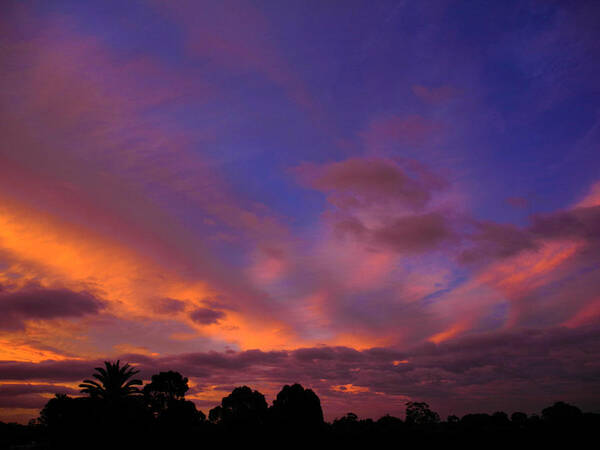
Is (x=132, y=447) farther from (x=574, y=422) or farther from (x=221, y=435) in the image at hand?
(x=574, y=422)

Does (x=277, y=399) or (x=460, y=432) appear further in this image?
(x=277, y=399)

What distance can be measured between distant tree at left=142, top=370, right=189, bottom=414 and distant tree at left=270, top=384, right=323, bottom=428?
22.2 metres

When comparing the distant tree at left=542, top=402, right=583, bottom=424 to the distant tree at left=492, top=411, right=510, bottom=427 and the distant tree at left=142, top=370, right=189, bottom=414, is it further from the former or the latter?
the distant tree at left=142, top=370, right=189, bottom=414

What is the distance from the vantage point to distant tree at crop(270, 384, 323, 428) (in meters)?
90.2

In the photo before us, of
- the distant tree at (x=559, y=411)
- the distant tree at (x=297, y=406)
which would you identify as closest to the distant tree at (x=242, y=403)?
the distant tree at (x=297, y=406)

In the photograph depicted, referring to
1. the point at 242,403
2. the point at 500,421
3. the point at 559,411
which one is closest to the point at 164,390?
the point at 242,403

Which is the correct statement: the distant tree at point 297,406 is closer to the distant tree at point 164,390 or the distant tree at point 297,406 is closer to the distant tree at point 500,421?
the distant tree at point 164,390

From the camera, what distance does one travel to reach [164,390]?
3597 inches

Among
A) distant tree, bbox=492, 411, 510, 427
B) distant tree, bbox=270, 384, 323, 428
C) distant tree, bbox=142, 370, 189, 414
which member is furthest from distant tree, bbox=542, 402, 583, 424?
distant tree, bbox=142, 370, 189, 414

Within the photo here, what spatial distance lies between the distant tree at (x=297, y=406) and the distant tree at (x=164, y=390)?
2217 cm

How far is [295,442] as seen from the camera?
182ft

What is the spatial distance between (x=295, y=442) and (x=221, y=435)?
10.4m

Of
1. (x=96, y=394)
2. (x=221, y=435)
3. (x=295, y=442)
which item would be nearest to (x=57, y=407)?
(x=96, y=394)

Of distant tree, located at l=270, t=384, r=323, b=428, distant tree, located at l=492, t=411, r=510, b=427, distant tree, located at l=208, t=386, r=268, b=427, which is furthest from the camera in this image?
distant tree, located at l=208, t=386, r=268, b=427
